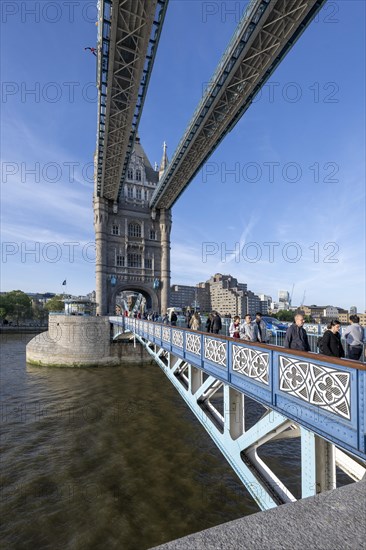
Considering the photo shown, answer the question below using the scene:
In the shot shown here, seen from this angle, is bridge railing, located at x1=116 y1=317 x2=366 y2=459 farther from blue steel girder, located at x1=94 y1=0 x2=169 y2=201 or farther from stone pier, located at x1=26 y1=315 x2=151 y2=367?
stone pier, located at x1=26 y1=315 x2=151 y2=367

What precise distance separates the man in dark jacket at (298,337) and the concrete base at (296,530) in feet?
10.5

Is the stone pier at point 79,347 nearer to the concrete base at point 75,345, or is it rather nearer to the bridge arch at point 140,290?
the concrete base at point 75,345

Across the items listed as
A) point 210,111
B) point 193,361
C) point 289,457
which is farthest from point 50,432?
point 210,111

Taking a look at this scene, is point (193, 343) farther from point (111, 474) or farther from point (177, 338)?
point (111, 474)

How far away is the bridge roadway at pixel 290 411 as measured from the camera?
3668 millimetres

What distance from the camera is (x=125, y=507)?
27.9 feet

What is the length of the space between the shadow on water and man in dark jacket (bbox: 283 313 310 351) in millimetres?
5481

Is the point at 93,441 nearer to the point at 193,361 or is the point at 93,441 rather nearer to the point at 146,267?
the point at 193,361

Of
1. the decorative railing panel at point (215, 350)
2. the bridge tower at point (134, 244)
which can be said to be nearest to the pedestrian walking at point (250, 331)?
the decorative railing panel at point (215, 350)

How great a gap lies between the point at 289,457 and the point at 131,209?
37.9 meters

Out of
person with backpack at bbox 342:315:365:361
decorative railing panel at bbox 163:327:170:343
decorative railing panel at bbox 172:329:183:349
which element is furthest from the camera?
decorative railing panel at bbox 163:327:170:343

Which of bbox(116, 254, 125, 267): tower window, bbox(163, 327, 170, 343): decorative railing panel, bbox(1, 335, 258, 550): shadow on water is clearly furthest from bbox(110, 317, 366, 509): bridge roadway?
bbox(116, 254, 125, 267): tower window

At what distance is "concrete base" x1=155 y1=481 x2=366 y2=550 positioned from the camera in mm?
2115

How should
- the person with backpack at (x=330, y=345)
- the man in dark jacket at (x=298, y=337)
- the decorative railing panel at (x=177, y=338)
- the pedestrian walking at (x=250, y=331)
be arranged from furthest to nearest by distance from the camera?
the decorative railing panel at (x=177, y=338), the pedestrian walking at (x=250, y=331), the man in dark jacket at (x=298, y=337), the person with backpack at (x=330, y=345)
